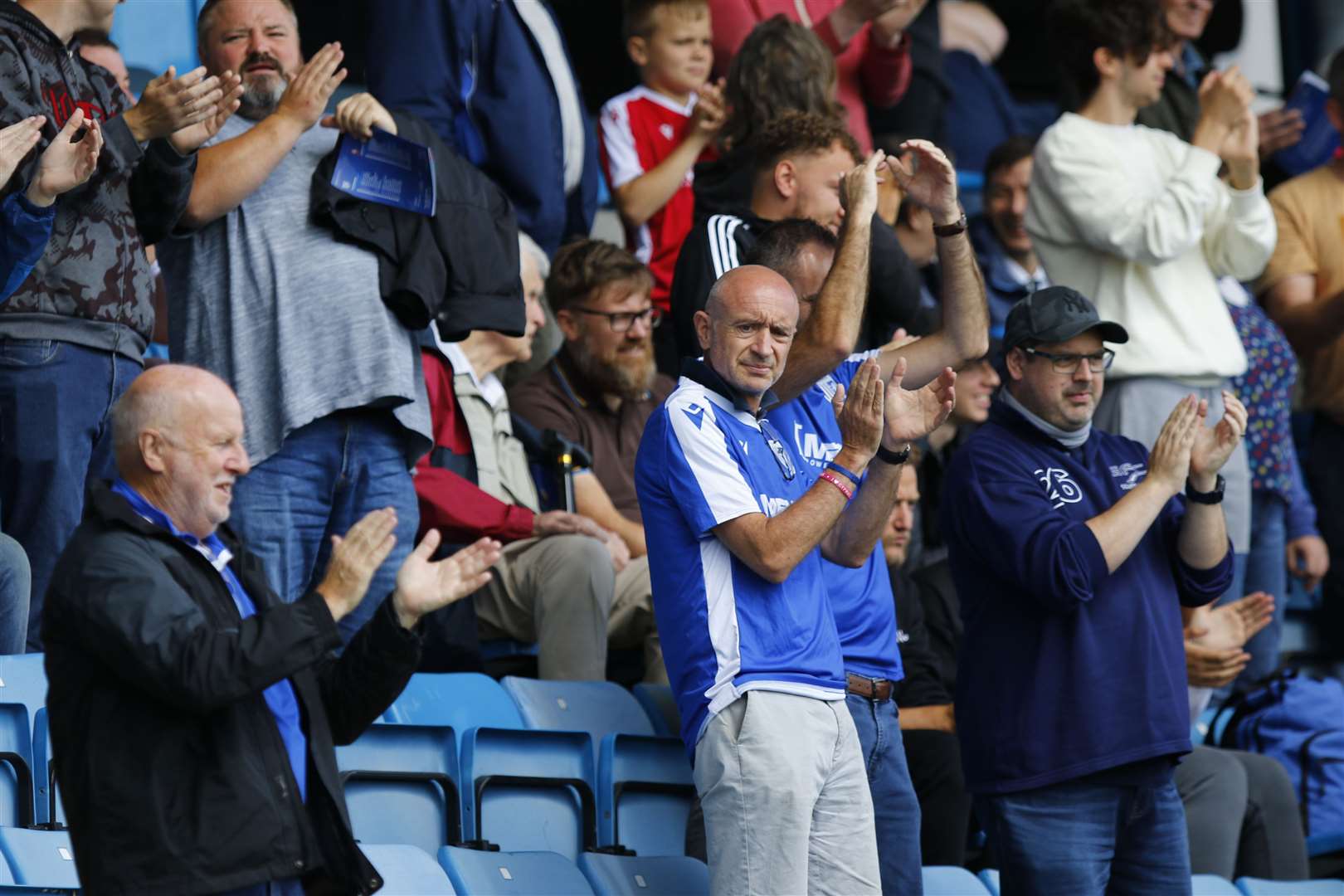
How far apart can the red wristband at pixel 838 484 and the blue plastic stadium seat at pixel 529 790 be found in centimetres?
128

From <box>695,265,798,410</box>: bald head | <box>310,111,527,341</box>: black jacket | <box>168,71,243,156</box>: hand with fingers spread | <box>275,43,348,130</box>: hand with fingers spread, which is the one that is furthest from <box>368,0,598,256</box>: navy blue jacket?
<box>695,265,798,410</box>: bald head

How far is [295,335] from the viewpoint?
14.6 ft

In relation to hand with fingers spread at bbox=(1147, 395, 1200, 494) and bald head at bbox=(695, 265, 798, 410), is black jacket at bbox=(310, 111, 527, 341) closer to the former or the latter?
bald head at bbox=(695, 265, 798, 410)

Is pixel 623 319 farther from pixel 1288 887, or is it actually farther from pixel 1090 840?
pixel 1288 887

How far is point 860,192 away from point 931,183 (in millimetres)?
350

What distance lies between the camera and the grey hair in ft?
18.8

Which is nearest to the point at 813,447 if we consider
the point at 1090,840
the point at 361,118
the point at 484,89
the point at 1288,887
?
the point at 1090,840

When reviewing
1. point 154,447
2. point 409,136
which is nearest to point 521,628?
point 409,136

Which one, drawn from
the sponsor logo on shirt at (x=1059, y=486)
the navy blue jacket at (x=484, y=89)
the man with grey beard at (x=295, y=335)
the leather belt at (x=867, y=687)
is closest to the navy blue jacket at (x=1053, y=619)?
the sponsor logo on shirt at (x=1059, y=486)

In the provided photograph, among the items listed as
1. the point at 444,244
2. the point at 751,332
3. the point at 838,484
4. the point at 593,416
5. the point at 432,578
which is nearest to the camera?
the point at 432,578

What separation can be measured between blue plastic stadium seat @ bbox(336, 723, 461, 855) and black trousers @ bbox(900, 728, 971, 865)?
1.18 metres

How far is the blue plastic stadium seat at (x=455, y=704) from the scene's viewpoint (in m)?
4.64

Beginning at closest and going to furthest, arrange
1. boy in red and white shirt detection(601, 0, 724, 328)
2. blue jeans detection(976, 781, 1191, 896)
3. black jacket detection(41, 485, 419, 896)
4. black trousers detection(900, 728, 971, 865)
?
black jacket detection(41, 485, 419, 896) < blue jeans detection(976, 781, 1191, 896) < black trousers detection(900, 728, 971, 865) < boy in red and white shirt detection(601, 0, 724, 328)

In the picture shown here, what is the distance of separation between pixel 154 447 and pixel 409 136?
1.89 m
